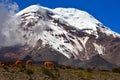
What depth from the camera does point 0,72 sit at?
15516mm

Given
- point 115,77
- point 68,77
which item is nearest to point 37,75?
point 68,77

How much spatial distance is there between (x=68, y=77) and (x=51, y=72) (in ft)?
2.81

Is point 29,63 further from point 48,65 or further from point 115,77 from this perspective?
point 115,77

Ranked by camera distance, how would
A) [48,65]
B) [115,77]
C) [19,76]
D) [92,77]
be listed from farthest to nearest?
[115,77]
[92,77]
[48,65]
[19,76]

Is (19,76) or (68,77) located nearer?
(19,76)

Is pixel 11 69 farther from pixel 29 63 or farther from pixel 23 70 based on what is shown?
pixel 29 63

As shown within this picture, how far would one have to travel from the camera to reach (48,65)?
16703 millimetres

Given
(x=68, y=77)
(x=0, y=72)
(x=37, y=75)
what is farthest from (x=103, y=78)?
(x=0, y=72)

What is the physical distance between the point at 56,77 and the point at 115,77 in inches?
172

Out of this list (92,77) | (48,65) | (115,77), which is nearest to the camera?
(48,65)

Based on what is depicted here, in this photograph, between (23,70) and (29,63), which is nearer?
(23,70)

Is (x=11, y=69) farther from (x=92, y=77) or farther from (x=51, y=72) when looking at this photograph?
(x=92, y=77)

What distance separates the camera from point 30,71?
16438 mm

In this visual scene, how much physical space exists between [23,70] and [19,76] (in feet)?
3.24
